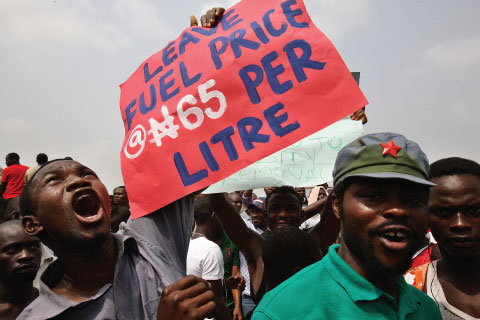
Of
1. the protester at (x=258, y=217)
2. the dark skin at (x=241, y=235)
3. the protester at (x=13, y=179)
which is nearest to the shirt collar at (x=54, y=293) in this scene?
the dark skin at (x=241, y=235)

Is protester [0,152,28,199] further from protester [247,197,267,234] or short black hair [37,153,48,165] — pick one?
protester [247,197,267,234]

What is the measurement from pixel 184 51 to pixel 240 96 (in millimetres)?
468

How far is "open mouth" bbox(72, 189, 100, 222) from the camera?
6.18 ft

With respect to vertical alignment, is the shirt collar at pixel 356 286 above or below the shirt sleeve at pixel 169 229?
below

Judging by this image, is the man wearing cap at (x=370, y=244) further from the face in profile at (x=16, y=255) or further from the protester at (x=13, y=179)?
the protester at (x=13, y=179)

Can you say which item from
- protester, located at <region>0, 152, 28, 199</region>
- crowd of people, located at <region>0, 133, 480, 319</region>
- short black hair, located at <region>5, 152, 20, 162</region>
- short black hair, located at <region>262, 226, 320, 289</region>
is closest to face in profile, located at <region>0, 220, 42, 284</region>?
crowd of people, located at <region>0, 133, 480, 319</region>

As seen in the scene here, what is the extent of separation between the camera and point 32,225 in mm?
1945

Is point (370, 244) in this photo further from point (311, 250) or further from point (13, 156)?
point (13, 156)

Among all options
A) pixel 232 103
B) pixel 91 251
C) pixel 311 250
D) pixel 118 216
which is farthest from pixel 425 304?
pixel 118 216

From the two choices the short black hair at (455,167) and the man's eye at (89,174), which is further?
the short black hair at (455,167)

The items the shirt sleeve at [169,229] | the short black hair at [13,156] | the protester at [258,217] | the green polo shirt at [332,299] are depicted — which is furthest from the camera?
the short black hair at [13,156]

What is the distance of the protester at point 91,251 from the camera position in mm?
1743

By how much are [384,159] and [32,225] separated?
5.11 feet

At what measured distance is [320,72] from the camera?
2.14 metres
